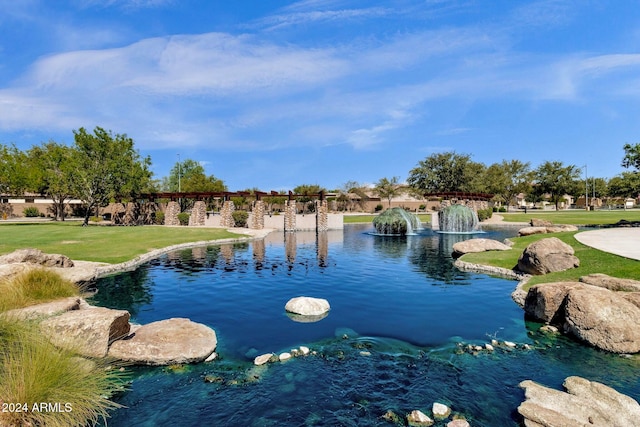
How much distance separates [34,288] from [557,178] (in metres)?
98.2

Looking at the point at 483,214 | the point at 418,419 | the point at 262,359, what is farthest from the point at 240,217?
the point at 418,419

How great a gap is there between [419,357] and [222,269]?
14.6 m

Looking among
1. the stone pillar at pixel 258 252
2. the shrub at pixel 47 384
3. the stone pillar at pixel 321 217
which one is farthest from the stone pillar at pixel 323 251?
the shrub at pixel 47 384

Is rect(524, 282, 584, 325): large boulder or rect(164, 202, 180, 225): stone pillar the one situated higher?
rect(164, 202, 180, 225): stone pillar

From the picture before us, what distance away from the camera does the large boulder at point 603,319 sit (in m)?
9.30

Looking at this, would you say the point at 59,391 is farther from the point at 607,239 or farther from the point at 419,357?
the point at 607,239

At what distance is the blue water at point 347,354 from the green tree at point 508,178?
7587cm

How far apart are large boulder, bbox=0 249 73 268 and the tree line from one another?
31319mm

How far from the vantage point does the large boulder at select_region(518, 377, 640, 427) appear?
598cm

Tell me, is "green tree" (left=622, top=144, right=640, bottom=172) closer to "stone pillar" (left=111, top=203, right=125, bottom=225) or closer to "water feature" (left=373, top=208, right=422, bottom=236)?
"water feature" (left=373, top=208, right=422, bottom=236)

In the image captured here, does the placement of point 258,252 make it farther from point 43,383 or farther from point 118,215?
point 118,215

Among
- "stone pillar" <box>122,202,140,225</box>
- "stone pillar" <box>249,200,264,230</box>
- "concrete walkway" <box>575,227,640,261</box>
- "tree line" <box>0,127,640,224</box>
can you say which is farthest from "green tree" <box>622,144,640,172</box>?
"stone pillar" <box>122,202,140,225</box>

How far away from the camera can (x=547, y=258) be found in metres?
16.9

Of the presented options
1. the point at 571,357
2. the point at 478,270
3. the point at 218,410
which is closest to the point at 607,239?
the point at 478,270
